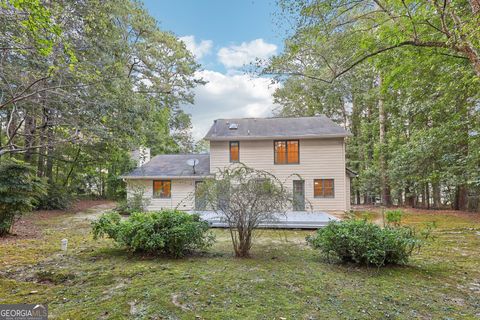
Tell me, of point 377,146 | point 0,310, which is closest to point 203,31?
point 377,146

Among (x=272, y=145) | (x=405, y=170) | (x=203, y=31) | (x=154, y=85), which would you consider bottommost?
(x=405, y=170)

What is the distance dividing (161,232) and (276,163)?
943cm

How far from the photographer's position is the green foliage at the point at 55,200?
1288cm

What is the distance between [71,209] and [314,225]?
12881mm

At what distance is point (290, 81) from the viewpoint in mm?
12656

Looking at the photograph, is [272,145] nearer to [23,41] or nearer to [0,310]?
[23,41]

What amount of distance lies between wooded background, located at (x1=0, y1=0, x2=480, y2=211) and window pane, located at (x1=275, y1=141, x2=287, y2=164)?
3.27 m

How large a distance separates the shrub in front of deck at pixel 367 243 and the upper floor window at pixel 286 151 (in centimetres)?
891

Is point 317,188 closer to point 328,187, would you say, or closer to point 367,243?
point 328,187

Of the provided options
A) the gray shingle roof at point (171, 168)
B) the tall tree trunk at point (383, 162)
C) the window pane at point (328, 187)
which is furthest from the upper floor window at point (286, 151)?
the tall tree trunk at point (383, 162)

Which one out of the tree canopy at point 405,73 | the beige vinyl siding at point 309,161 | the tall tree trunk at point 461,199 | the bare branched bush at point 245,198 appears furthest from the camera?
the tall tree trunk at point 461,199

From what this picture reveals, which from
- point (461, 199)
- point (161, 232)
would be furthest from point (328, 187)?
point (161, 232)

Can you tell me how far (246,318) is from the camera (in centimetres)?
254

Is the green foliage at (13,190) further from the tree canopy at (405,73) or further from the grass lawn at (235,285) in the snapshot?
the tree canopy at (405,73)
